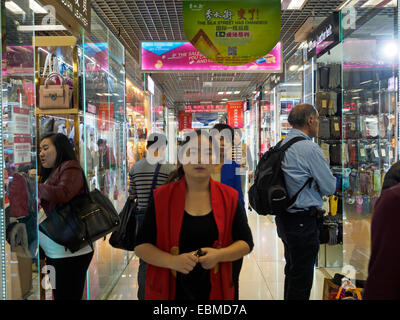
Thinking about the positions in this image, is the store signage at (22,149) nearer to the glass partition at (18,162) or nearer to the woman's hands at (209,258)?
the glass partition at (18,162)

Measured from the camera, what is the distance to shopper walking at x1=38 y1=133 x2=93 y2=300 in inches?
97.3

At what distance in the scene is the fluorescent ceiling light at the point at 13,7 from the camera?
183 centimetres

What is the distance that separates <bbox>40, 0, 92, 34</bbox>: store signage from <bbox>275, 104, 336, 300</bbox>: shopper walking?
193 cm

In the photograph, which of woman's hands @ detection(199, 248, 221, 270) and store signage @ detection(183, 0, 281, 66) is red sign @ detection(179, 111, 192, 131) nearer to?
store signage @ detection(183, 0, 281, 66)

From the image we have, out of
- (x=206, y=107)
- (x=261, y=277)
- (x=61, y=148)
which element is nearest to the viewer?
(x=61, y=148)

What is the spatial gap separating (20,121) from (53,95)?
4.06 feet

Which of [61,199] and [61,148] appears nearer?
[61,199]

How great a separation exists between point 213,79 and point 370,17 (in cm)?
740

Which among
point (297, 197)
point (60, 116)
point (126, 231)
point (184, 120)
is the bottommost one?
point (126, 231)

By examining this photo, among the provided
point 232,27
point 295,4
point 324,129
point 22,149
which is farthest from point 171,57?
point 22,149

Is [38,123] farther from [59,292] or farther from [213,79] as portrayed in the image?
[213,79]

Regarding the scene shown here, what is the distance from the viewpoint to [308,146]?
2.66 meters

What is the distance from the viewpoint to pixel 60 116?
342 centimetres

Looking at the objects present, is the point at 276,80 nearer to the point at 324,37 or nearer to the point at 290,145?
the point at 324,37
